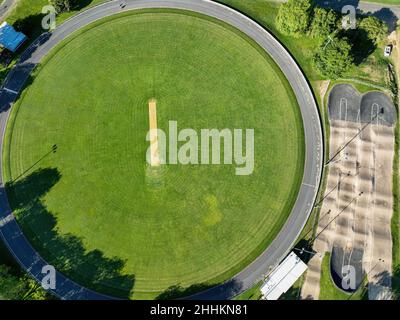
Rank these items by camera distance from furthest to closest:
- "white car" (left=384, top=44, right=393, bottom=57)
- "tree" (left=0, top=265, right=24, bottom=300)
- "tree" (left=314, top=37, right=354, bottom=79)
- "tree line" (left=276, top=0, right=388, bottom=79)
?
"white car" (left=384, top=44, right=393, bottom=57), "tree line" (left=276, top=0, right=388, bottom=79), "tree" (left=314, top=37, right=354, bottom=79), "tree" (left=0, top=265, right=24, bottom=300)

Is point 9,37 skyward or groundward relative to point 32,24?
groundward

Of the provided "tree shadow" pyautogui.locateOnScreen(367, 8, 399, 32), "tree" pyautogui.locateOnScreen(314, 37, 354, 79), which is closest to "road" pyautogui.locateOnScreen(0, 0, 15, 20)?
"tree" pyautogui.locateOnScreen(314, 37, 354, 79)

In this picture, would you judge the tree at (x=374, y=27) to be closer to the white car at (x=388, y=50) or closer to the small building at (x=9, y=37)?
the white car at (x=388, y=50)

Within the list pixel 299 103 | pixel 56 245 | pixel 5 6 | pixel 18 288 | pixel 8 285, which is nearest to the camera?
pixel 8 285

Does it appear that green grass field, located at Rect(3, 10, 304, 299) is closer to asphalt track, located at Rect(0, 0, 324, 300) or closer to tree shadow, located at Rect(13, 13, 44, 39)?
asphalt track, located at Rect(0, 0, 324, 300)

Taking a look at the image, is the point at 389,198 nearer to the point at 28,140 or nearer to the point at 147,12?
the point at 147,12
